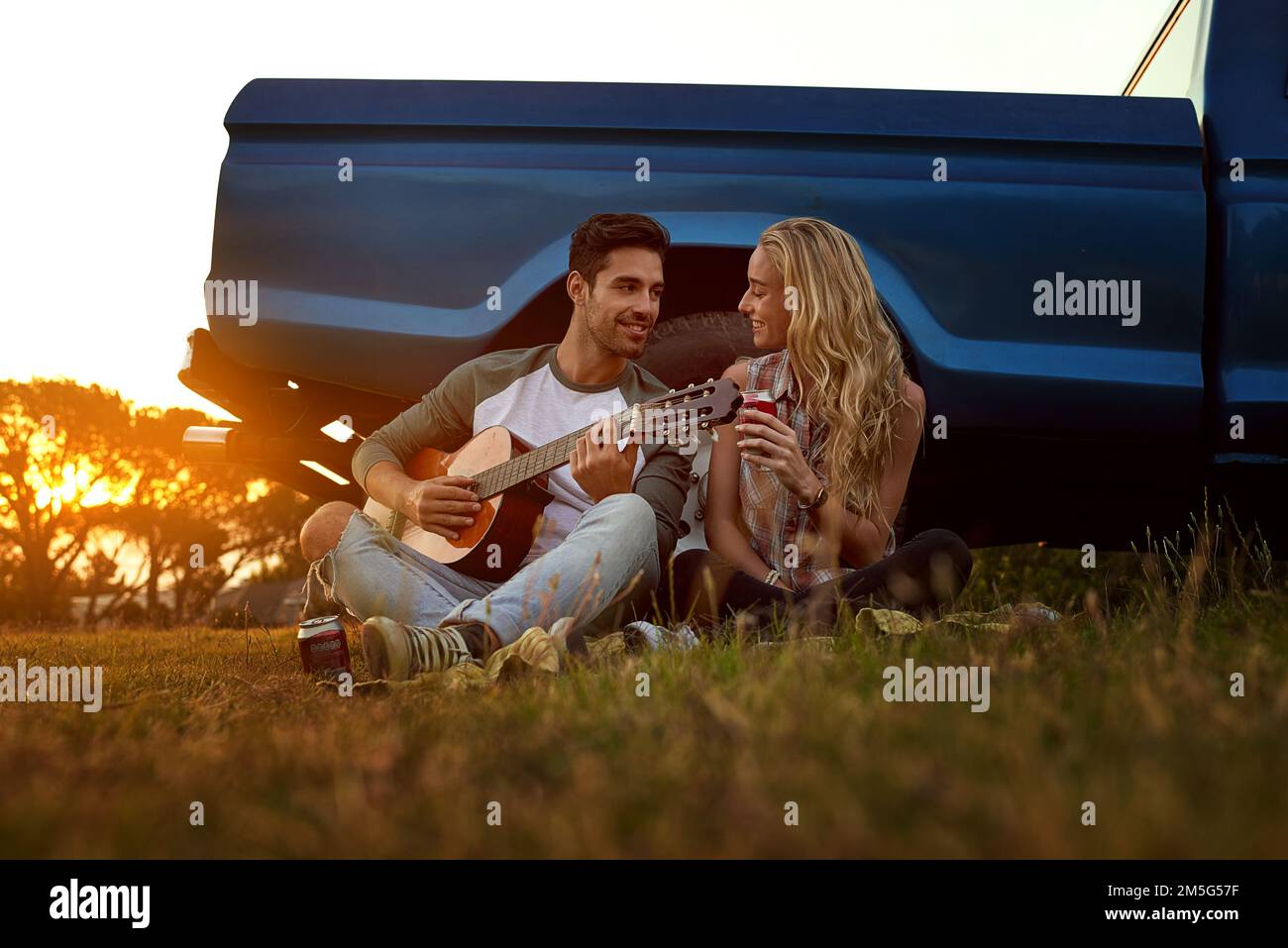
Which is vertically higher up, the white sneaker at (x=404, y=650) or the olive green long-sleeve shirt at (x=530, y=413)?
the olive green long-sleeve shirt at (x=530, y=413)

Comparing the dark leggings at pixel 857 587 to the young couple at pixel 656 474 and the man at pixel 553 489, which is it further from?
the man at pixel 553 489

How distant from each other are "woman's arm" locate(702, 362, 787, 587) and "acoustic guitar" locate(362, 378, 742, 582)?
20 cm

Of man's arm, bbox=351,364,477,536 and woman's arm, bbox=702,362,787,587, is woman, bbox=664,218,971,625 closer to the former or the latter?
woman's arm, bbox=702,362,787,587

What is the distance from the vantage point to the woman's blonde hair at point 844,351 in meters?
2.79

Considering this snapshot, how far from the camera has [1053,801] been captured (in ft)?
3.25

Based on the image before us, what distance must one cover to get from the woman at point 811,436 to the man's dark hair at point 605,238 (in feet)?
1.06

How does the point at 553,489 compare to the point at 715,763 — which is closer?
the point at 715,763

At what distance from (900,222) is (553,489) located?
1325 mm

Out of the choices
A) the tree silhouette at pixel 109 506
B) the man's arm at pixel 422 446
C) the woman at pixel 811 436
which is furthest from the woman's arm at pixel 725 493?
the tree silhouette at pixel 109 506

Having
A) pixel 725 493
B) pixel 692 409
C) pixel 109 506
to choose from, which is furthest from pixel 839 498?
pixel 109 506

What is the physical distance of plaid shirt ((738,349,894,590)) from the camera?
9.34ft

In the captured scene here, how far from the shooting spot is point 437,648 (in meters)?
2.18

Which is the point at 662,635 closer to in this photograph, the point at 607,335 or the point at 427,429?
the point at 607,335

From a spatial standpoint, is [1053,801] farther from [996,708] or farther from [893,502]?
[893,502]
